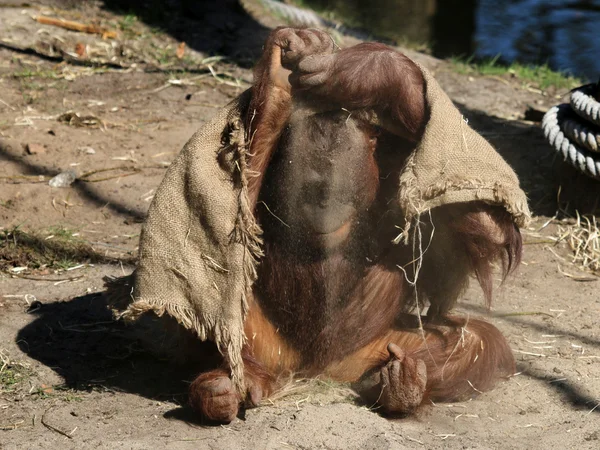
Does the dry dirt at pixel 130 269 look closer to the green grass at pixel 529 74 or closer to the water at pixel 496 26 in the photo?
the green grass at pixel 529 74

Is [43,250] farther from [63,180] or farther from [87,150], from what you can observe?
[87,150]

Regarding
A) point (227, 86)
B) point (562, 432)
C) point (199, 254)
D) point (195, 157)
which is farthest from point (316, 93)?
point (227, 86)

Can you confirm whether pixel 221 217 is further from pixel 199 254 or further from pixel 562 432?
pixel 562 432

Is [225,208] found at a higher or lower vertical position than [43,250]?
higher

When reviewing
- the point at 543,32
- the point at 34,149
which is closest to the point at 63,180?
the point at 34,149

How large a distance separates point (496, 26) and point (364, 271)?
9.01 metres

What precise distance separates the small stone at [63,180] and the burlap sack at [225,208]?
176 cm

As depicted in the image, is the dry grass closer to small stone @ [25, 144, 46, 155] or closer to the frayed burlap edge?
the frayed burlap edge

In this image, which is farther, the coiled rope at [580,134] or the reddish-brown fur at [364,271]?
the coiled rope at [580,134]

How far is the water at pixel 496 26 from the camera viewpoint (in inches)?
379

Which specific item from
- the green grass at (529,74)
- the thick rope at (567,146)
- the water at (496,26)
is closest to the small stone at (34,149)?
the thick rope at (567,146)

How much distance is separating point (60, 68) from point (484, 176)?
3.87m

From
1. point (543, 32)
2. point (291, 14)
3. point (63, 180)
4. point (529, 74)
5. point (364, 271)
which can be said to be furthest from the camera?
point (543, 32)

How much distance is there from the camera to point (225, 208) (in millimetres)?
2693
